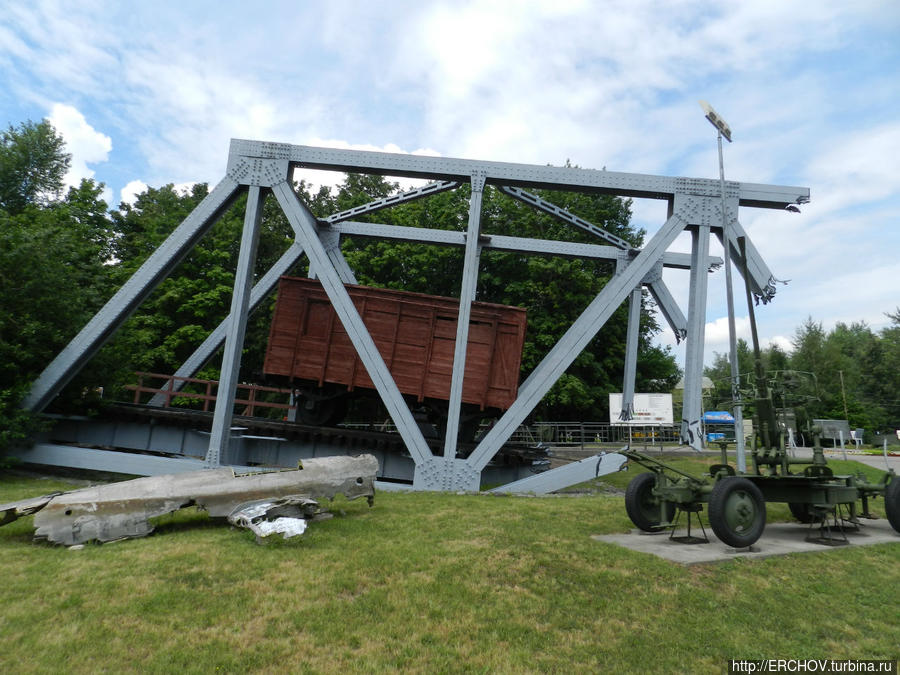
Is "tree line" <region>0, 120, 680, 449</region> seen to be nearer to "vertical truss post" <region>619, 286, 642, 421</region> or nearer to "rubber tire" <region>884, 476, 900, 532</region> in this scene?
"vertical truss post" <region>619, 286, 642, 421</region>

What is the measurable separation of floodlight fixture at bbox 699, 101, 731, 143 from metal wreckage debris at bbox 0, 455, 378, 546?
37.0 ft

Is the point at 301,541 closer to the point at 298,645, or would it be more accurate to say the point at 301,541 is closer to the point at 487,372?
the point at 298,645

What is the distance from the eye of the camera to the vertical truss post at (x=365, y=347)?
11188 mm

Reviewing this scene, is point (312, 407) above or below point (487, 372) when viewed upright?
below

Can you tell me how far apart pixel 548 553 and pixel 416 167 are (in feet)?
30.1

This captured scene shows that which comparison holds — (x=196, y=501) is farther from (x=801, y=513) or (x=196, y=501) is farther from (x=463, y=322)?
(x=801, y=513)

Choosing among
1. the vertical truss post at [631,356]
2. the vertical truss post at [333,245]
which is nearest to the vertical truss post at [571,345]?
the vertical truss post at [631,356]

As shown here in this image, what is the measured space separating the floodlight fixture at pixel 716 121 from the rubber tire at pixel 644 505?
8.84m

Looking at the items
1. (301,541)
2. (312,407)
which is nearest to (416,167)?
(312,407)

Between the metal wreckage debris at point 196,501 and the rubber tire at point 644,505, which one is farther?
the rubber tire at point 644,505

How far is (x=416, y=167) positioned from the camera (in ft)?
39.5

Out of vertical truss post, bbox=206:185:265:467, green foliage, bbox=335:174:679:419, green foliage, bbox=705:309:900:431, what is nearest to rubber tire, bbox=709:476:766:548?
vertical truss post, bbox=206:185:265:467

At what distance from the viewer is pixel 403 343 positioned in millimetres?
13312

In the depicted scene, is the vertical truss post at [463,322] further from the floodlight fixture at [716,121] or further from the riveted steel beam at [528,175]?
the floodlight fixture at [716,121]
